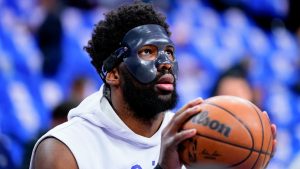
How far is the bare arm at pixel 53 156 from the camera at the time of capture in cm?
405

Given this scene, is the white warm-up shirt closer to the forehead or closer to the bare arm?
the bare arm

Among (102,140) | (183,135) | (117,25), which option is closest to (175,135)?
(183,135)

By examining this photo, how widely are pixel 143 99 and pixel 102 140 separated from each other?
320 mm

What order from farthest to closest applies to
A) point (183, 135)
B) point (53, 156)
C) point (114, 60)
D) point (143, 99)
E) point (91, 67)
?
point (91, 67) → point (114, 60) → point (143, 99) → point (53, 156) → point (183, 135)

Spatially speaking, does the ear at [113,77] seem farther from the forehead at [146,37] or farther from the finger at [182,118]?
the finger at [182,118]

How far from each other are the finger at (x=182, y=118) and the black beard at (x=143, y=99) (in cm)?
48

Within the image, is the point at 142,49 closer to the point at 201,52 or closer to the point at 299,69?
the point at 201,52

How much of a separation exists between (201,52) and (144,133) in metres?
6.08

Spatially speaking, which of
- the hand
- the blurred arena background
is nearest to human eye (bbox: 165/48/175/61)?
the hand

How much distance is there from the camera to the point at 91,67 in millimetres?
8953

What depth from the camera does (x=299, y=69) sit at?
1134 centimetres

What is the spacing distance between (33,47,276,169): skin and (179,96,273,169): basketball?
42 mm

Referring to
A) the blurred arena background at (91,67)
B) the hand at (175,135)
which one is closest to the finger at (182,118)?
→ the hand at (175,135)

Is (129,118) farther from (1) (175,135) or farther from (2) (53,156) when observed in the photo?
(1) (175,135)
